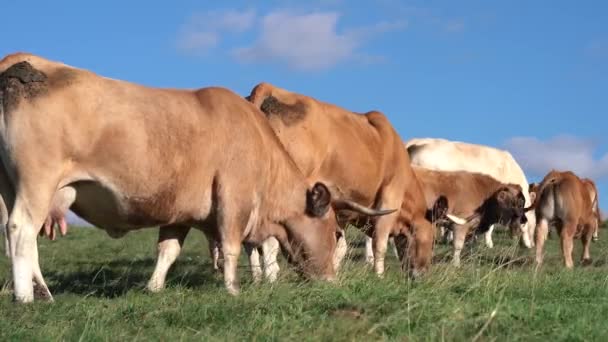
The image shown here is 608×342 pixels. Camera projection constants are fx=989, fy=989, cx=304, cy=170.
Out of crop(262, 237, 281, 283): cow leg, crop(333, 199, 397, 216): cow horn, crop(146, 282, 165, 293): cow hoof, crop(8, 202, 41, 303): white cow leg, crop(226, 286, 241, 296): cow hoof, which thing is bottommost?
crop(146, 282, 165, 293): cow hoof

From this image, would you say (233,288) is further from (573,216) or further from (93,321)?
(573,216)

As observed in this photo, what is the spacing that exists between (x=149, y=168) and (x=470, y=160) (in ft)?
62.5

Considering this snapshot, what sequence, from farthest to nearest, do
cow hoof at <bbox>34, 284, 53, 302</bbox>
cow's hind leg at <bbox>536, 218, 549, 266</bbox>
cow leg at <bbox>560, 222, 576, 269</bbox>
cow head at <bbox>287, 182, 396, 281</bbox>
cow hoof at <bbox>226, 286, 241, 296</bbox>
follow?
cow's hind leg at <bbox>536, 218, 549, 266</bbox> → cow leg at <bbox>560, 222, 576, 269</bbox> → cow head at <bbox>287, 182, 396, 281</bbox> → cow hoof at <bbox>34, 284, 53, 302</bbox> → cow hoof at <bbox>226, 286, 241, 296</bbox>

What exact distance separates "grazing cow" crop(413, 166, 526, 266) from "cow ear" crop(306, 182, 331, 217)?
8838 millimetres

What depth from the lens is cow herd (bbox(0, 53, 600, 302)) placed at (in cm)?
921

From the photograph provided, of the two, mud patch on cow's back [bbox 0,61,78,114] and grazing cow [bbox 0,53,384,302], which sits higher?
mud patch on cow's back [bbox 0,61,78,114]

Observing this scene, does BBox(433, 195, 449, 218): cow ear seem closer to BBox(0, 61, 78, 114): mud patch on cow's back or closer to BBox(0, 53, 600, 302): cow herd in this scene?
BBox(0, 53, 600, 302): cow herd

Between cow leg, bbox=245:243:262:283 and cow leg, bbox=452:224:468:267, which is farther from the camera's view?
cow leg, bbox=452:224:468:267

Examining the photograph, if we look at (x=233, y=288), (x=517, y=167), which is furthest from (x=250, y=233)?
(x=517, y=167)

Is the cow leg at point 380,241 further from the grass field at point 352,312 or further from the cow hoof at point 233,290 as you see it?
the cow hoof at point 233,290

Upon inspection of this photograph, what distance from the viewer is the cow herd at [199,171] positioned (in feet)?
30.2

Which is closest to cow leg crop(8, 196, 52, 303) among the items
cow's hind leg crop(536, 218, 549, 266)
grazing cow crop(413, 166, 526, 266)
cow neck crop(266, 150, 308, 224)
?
cow neck crop(266, 150, 308, 224)

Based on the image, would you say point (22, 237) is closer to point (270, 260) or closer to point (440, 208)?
point (270, 260)

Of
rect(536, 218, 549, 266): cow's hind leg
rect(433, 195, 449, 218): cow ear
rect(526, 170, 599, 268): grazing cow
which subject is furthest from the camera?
rect(526, 170, 599, 268): grazing cow
